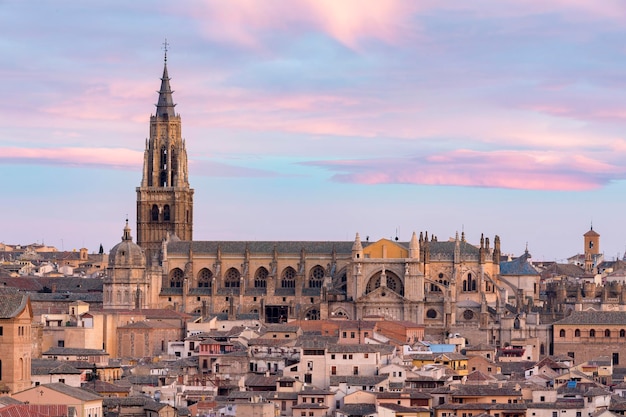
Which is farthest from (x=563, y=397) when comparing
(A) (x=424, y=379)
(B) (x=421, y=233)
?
(B) (x=421, y=233)

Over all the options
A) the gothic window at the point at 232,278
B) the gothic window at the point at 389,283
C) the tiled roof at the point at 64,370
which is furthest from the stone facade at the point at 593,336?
the tiled roof at the point at 64,370

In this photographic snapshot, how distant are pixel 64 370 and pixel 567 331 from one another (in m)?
46.7

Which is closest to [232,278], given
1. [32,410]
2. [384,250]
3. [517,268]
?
[384,250]

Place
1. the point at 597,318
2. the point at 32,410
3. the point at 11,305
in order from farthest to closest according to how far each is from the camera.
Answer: the point at 597,318, the point at 11,305, the point at 32,410

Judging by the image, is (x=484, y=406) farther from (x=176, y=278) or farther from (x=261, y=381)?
(x=176, y=278)

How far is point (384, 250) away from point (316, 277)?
25.5ft

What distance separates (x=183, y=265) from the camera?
163250mm

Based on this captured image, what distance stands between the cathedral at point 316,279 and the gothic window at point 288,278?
73 mm

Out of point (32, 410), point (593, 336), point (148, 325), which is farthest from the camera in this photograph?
point (593, 336)

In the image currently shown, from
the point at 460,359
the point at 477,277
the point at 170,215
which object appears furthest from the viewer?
the point at 170,215

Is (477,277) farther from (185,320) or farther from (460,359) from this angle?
(460,359)

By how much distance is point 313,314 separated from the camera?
154250mm

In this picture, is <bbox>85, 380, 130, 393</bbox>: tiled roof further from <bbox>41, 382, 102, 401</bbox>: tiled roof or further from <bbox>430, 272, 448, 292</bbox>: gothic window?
<bbox>430, 272, 448, 292</bbox>: gothic window

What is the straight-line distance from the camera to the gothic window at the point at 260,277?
162 m
